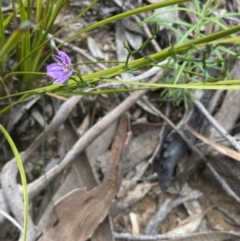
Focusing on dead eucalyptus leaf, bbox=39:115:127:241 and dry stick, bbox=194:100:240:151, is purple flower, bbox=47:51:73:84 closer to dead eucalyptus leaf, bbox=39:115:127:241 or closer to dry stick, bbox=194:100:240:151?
dead eucalyptus leaf, bbox=39:115:127:241

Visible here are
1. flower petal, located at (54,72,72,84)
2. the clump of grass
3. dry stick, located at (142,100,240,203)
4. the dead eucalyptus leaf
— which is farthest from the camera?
dry stick, located at (142,100,240,203)

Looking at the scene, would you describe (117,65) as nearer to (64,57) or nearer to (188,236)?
(64,57)

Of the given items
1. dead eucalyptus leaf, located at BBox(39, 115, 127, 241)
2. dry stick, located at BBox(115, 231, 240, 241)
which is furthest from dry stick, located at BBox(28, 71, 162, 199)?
dry stick, located at BBox(115, 231, 240, 241)

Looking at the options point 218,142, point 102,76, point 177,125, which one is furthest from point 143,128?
point 102,76

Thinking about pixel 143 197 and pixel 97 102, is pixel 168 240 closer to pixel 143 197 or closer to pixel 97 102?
pixel 143 197

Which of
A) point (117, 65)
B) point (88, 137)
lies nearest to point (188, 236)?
point (88, 137)

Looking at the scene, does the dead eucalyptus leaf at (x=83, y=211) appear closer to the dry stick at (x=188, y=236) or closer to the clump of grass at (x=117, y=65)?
the dry stick at (x=188, y=236)

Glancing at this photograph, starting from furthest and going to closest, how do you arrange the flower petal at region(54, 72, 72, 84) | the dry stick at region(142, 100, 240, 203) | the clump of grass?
the dry stick at region(142, 100, 240, 203) < the flower petal at region(54, 72, 72, 84) < the clump of grass
